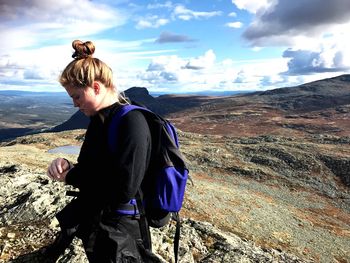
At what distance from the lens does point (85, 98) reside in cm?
491

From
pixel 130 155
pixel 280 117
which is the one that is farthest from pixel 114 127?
pixel 280 117

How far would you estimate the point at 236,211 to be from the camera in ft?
110

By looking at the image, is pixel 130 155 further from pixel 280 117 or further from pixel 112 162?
pixel 280 117

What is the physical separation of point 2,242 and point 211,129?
115664 millimetres

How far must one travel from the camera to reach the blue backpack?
191 inches

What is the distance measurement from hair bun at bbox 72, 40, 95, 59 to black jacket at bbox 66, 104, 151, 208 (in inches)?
31.4

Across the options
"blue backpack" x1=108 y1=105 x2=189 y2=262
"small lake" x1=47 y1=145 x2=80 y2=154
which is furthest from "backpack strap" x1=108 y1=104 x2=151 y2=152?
"small lake" x1=47 y1=145 x2=80 y2=154

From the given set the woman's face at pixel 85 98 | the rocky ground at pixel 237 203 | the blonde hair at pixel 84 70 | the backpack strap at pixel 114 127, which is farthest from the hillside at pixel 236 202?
the blonde hair at pixel 84 70

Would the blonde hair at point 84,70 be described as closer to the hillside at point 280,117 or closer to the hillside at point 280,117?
the hillside at point 280,117

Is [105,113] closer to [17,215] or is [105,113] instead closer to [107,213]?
[107,213]

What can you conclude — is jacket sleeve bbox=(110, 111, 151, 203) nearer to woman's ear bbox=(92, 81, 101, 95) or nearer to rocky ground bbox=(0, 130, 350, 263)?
woman's ear bbox=(92, 81, 101, 95)

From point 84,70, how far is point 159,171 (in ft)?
5.56

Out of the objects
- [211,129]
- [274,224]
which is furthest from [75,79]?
[211,129]

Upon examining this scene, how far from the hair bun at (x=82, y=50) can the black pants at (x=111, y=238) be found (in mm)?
2184
